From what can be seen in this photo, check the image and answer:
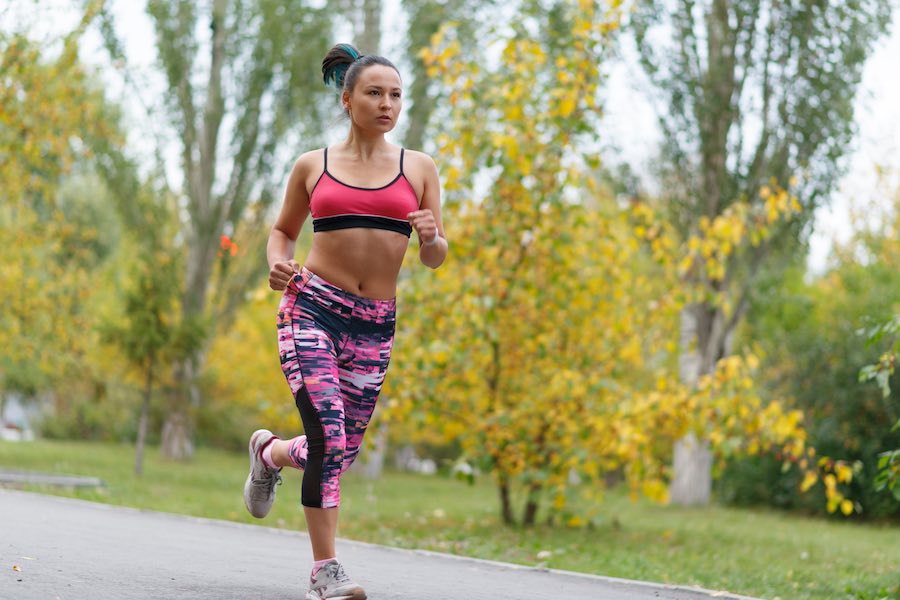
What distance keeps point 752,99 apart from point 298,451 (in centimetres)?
1384

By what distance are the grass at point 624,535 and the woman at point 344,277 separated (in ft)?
10.3

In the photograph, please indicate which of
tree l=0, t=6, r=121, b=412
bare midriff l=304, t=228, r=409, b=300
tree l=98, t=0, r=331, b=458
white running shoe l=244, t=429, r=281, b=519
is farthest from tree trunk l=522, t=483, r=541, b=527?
tree l=98, t=0, r=331, b=458

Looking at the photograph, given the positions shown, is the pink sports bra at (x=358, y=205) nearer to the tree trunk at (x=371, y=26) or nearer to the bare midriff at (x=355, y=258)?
the bare midriff at (x=355, y=258)

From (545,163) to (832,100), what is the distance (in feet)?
27.0

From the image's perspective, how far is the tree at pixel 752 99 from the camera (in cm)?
1598

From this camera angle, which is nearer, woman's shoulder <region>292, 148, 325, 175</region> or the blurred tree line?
woman's shoulder <region>292, 148, 325, 175</region>

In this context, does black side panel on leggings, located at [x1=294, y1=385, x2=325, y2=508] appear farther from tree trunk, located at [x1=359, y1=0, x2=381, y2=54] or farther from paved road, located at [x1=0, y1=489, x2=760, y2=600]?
tree trunk, located at [x1=359, y1=0, x2=381, y2=54]

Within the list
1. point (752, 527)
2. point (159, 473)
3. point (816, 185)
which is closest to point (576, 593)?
point (752, 527)

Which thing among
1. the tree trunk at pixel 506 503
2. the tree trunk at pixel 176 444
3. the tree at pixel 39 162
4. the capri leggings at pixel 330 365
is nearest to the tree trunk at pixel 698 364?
the tree trunk at pixel 506 503

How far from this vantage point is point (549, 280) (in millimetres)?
9789

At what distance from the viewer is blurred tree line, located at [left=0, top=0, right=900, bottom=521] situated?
374 inches

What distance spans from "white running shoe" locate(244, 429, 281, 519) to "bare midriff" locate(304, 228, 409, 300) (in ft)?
2.58

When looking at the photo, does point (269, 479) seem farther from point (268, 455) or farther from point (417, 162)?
point (417, 162)

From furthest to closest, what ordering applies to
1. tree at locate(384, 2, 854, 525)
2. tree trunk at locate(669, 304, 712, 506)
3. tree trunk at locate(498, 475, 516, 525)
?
tree trunk at locate(669, 304, 712, 506) < tree trunk at locate(498, 475, 516, 525) < tree at locate(384, 2, 854, 525)
